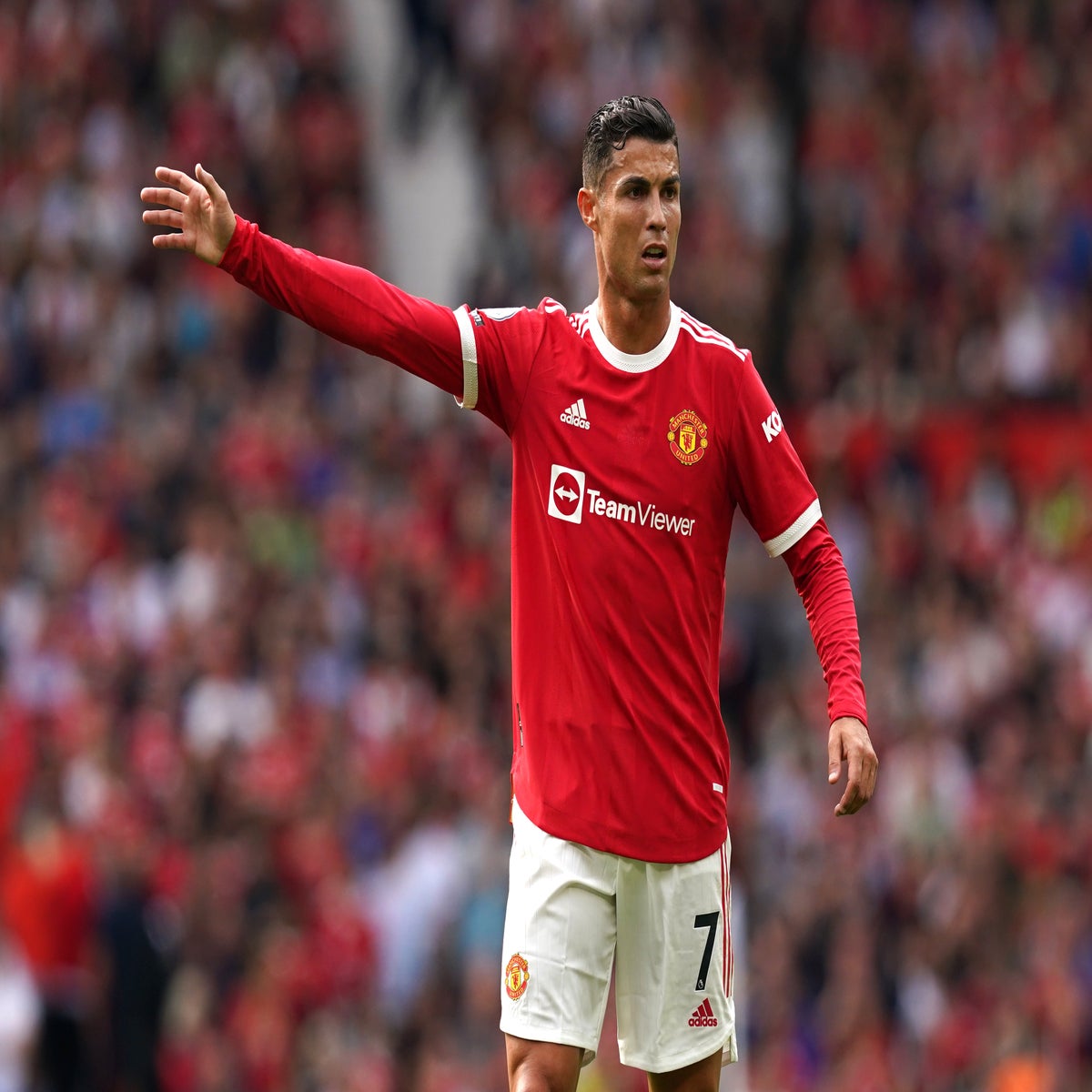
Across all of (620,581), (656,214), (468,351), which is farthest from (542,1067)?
(656,214)

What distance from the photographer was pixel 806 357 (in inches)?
608

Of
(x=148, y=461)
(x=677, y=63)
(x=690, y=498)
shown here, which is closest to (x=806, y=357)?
(x=677, y=63)

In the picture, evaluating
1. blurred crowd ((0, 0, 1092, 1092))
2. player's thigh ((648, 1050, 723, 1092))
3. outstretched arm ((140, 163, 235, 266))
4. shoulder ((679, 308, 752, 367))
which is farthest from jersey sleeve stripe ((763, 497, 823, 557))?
blurred crowd ((0, 0, 1092, 1092))

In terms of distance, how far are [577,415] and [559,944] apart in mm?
1397

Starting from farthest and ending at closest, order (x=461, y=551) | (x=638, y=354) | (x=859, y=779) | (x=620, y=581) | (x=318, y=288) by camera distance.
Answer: (x=461, y=551), (x=638, y=354), (x=620, y=581), (x=318, y=288), (x=859, y=779)

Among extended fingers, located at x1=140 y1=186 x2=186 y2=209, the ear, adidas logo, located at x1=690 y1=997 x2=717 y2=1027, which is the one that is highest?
the ear

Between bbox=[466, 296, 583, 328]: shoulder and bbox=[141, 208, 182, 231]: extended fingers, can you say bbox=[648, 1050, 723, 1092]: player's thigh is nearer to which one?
bbox=[466, 296, 583, 328]: shoulder

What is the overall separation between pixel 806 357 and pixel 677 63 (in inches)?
132

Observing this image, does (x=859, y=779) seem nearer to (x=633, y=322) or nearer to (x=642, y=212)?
(x=633, y=322)

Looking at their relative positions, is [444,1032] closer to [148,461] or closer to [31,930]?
[31,930]

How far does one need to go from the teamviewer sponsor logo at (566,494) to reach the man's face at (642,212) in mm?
501

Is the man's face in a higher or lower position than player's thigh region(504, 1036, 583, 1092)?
higher

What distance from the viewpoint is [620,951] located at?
5.92 meters

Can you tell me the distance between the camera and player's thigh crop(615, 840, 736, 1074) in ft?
19.2
